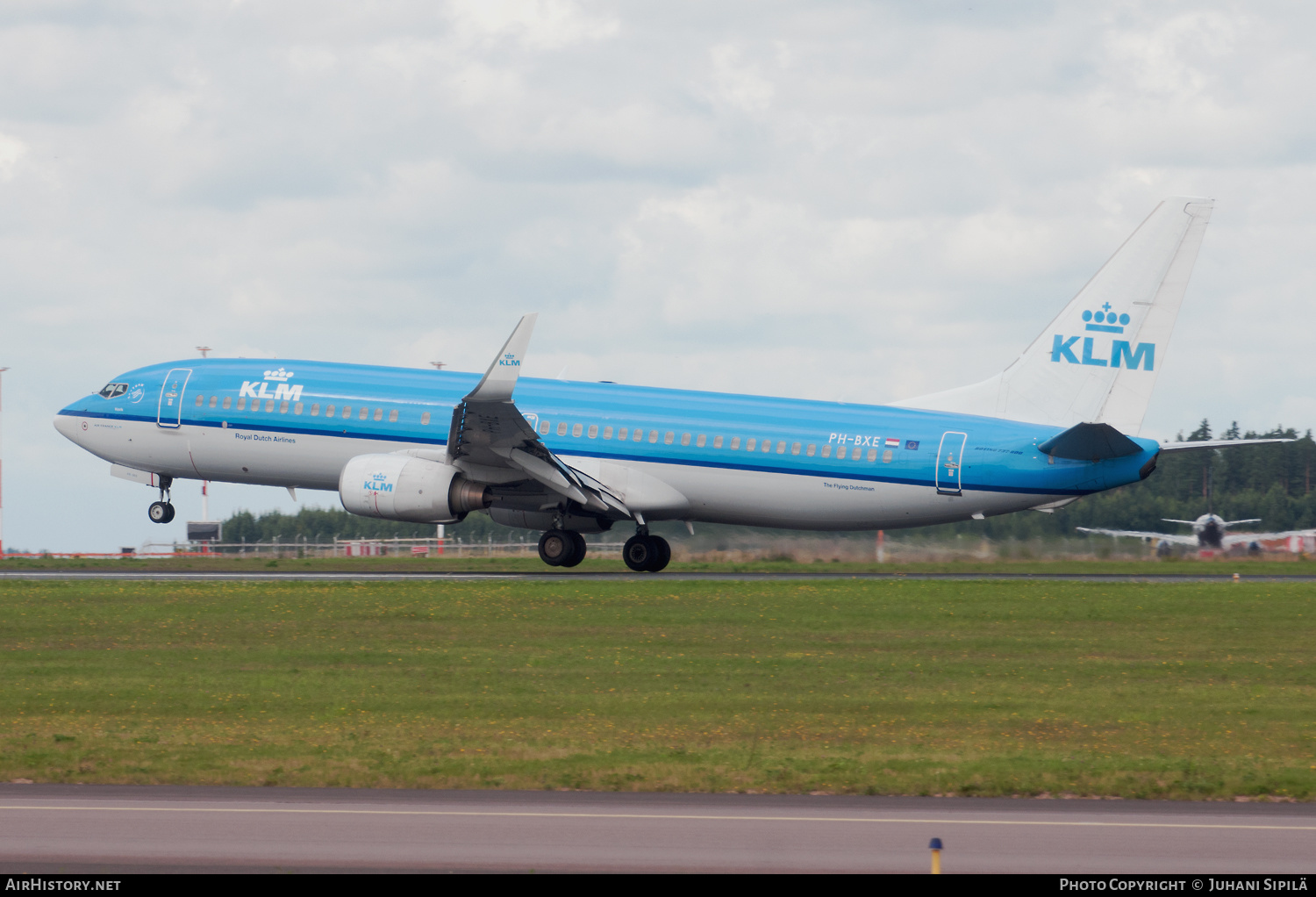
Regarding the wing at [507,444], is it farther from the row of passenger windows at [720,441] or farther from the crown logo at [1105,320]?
the crown logo at [1105,320]

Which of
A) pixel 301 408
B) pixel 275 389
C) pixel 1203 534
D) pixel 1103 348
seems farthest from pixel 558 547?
pixel 1203 534

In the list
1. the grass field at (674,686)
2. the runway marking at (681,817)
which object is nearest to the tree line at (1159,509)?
the grass field at (674,686)

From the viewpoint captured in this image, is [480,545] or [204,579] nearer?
[204,579]

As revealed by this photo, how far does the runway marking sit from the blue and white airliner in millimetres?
22136

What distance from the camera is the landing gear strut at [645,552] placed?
41000 mm

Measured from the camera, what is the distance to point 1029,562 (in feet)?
156

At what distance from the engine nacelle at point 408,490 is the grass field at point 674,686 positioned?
2.98 metres

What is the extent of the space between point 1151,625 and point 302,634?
1648 cm

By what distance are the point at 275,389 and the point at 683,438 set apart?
1196 centimetres

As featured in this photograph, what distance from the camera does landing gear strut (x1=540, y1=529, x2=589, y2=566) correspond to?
133 feet

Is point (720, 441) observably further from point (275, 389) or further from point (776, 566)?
point (275, 389)

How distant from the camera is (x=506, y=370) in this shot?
35281 millimetres
